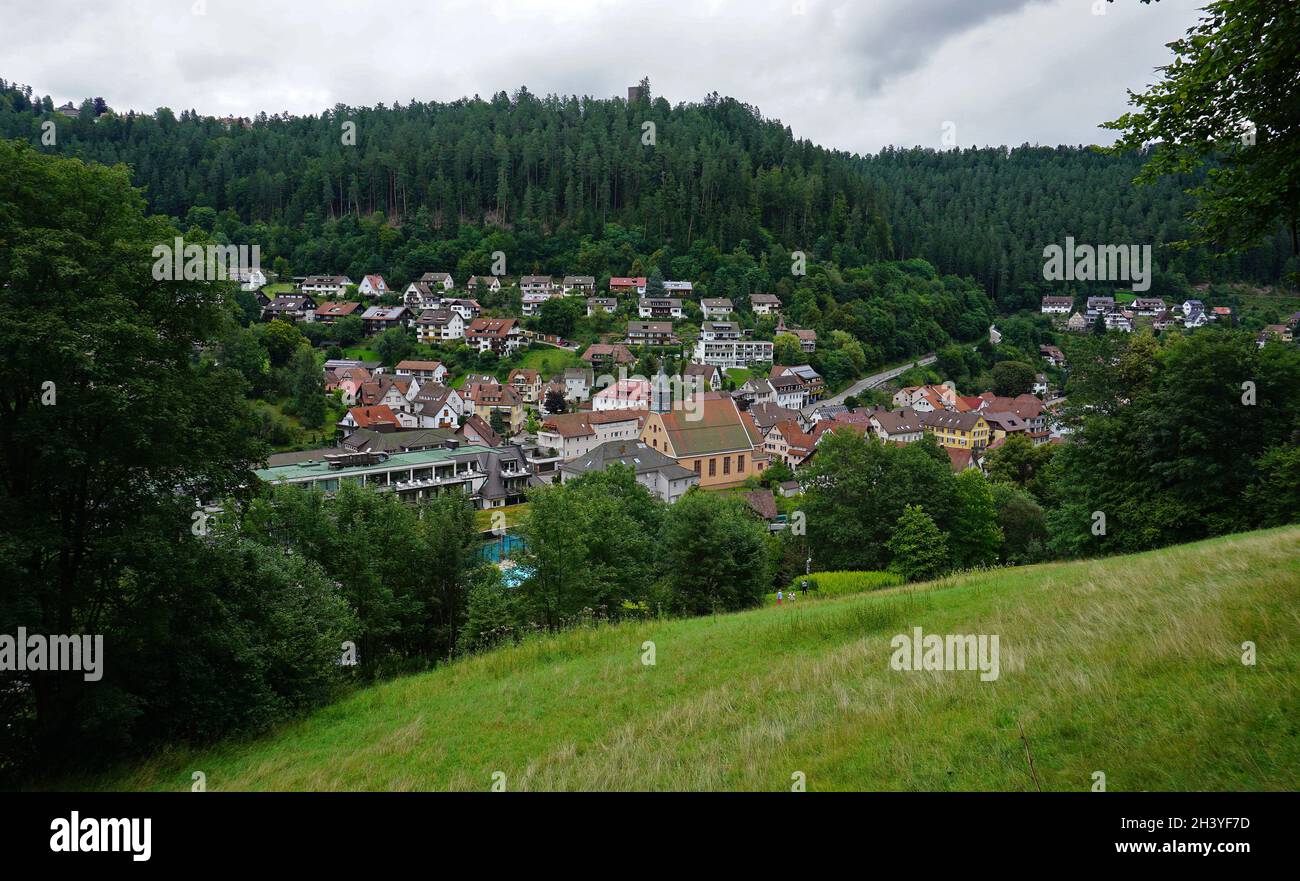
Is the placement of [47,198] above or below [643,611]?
above

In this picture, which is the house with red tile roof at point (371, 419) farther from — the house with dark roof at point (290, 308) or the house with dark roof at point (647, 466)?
the house with dark roof at point (290, 308)

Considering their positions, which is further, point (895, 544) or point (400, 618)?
point (895, 544)

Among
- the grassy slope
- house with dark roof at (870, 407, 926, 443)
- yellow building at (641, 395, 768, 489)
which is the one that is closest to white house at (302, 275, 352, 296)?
yellow building at (641, 395, 768, 489)

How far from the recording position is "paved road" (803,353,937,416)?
105 metres

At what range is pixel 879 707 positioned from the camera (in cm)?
891

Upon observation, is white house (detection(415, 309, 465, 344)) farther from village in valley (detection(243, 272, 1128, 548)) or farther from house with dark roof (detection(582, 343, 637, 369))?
house with dark roof (detection(582, 343, 637, 369))

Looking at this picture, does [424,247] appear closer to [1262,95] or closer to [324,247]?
[324,247]

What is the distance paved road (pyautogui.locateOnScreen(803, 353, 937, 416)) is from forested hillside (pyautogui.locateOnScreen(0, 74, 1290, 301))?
1080 inches

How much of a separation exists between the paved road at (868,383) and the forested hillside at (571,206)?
27431 millimetres

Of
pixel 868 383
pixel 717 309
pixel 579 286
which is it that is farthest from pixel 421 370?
pixel 868 383

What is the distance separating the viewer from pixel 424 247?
465ft
